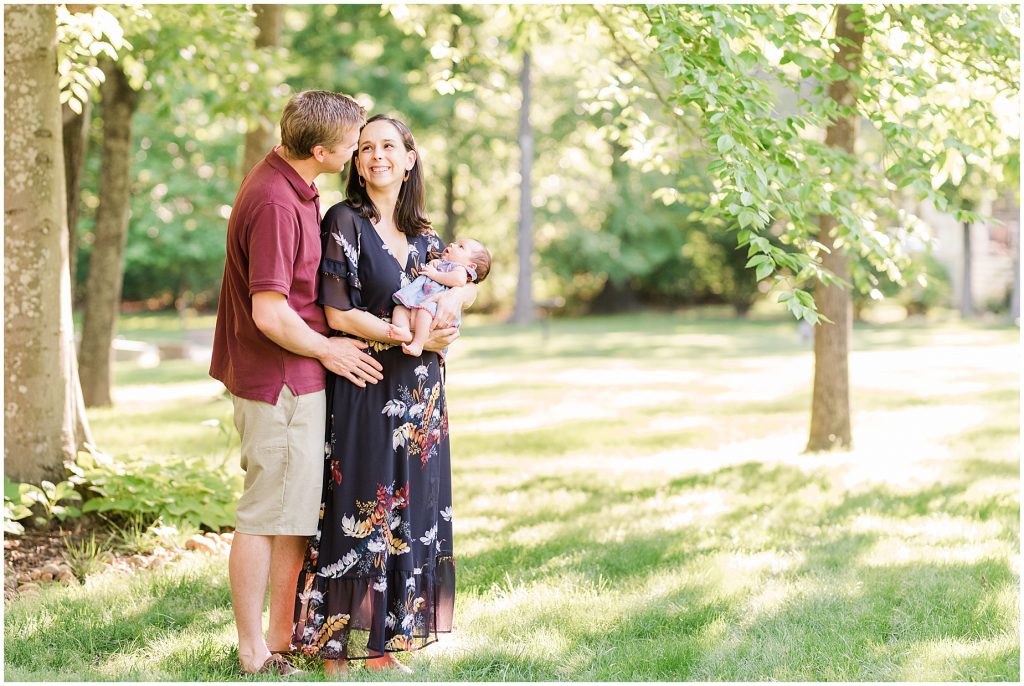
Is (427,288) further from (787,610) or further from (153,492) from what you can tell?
(153,492)

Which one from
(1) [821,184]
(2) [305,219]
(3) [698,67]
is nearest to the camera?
(2) [305,219]

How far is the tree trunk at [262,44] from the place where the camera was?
8.26 metres

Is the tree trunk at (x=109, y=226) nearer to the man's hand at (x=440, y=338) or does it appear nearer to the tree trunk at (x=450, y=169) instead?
the man's hand at (x=440, y=338)

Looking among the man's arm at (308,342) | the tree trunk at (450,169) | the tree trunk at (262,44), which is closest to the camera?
the man's arm at (308,342)

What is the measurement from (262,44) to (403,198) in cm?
575

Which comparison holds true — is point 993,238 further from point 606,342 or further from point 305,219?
point 305,219

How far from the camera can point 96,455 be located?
5.26 m

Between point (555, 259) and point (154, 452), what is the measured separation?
76.6 ft

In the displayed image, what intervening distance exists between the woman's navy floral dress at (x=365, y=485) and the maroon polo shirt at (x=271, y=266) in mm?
74

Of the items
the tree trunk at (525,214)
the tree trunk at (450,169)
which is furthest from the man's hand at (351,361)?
the tree trunk at (525,214)

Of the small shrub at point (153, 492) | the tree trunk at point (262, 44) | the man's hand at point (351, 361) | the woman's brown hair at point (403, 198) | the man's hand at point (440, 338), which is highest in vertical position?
the tree trunk at point (262, 44)

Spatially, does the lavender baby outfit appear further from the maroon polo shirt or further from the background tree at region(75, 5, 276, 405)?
the background tree at region(75, 5, 276, 405)

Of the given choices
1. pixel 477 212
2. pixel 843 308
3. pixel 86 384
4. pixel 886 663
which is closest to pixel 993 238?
pixel 477 212

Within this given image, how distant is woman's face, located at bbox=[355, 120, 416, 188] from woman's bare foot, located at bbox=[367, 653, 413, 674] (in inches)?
64.1
